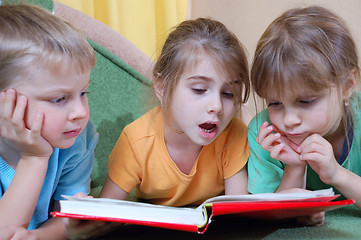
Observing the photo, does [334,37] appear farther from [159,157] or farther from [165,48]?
[159,157]

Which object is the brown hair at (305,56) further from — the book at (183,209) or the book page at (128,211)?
the book page at (128,211)

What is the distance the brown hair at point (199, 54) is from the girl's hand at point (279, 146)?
0.10 m

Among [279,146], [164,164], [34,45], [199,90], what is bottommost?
[164,164]

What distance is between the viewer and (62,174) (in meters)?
0.94

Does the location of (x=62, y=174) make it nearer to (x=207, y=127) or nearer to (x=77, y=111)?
(x=77, y=111)

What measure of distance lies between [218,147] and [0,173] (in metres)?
0.53

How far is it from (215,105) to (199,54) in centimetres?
13

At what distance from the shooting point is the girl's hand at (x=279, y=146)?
0.93m

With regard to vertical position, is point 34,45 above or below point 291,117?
above

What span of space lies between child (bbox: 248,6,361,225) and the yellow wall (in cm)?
95

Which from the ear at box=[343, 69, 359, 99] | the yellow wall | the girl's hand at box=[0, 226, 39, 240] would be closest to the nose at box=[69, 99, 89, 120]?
the girl's hand at box=[0, 226, 39, 240]

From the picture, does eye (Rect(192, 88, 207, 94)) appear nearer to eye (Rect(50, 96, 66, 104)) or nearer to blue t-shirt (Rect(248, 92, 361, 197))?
blue t-shirt (Rect(248, 92, 361, 197))

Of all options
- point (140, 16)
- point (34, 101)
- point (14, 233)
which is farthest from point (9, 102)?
point (140, 16)

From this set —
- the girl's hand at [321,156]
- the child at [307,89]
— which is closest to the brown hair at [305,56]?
the child at [307,89]
